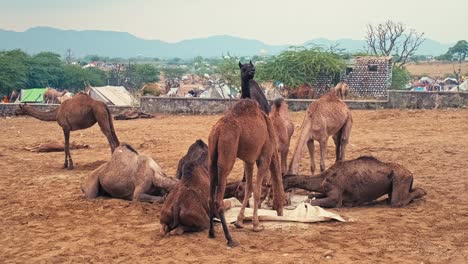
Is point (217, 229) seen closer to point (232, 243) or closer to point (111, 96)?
point (232, 243)

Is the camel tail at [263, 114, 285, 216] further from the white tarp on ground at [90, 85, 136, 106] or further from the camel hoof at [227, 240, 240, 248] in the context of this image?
the white tarp on ground at [90, 85, 136, 106]

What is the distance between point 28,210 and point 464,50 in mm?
99735

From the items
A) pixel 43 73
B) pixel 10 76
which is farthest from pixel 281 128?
pixel 43 73

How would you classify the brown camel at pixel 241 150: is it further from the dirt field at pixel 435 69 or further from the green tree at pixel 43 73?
the dirt field at pixel 435 69

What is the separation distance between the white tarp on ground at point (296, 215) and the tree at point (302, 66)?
2231 cm

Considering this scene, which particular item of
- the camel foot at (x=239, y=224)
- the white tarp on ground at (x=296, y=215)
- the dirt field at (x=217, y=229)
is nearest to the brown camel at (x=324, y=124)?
the dirt field at (x=217, y=229)

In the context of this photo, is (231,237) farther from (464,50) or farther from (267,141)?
(464,50)

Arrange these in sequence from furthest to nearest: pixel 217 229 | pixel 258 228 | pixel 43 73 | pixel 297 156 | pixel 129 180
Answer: pixel 43 73 → pixel 297 156 → pixel 129 180 → pixel 217 229 → pixel 258 228

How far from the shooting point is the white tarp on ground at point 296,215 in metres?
8.02

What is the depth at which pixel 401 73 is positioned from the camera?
42.2m

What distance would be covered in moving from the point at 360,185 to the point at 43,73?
177ft

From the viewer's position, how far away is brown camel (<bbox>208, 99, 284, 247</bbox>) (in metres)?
7.10

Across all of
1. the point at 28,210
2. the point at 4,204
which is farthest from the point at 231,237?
the point at 4,204

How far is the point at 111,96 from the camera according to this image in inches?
1457
